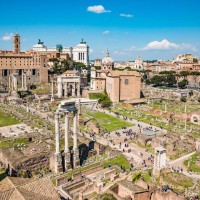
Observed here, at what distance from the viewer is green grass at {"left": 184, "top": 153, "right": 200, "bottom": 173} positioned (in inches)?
986

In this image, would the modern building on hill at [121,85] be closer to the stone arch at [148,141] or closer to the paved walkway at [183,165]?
the stone arch at [148,141]

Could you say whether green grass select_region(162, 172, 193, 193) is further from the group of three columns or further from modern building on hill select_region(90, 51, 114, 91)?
modern building on hill select_region(90, 51, 114, 91)

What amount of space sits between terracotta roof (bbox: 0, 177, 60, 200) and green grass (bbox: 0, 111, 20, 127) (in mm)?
24910

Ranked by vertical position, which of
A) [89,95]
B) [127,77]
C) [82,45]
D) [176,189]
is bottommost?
[176,189]

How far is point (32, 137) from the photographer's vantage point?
3291 cm

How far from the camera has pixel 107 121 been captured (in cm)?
4303

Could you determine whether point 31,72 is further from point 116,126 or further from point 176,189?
point 176,189

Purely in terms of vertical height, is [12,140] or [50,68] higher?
[50,68]

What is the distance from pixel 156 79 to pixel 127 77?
26876 mm

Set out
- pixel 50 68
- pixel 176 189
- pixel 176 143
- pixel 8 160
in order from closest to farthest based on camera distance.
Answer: pixel 176 189, pixel 8 160, pixel 176 143, pixel 50 68

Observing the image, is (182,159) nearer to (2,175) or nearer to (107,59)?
(2,175)

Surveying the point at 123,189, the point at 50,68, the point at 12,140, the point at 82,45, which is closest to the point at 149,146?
the point at 123,189

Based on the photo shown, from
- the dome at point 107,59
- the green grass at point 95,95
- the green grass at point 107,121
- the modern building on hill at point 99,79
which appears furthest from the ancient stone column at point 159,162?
the dome at point 107,59

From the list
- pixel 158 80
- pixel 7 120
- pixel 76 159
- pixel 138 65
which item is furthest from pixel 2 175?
pixel 138 65
